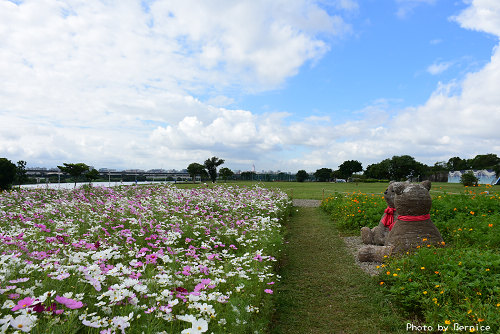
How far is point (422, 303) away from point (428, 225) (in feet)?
7.70

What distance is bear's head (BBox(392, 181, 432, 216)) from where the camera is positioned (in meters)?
5.49

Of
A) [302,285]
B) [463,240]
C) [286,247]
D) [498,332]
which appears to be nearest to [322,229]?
[286,247]

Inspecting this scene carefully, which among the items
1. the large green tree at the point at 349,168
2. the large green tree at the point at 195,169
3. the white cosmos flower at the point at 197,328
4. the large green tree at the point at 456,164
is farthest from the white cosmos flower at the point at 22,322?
the large green tree at the point at 456,164

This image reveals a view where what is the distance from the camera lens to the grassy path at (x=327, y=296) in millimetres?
3697

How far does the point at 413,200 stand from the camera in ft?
18.1

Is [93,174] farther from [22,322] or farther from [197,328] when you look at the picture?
[197,328]

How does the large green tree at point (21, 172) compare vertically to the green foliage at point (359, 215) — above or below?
above

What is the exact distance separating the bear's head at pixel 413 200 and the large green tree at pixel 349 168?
80580 millimetres

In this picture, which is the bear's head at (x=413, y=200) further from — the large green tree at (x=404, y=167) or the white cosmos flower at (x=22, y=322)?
the large green tree at (x=404, y=167)

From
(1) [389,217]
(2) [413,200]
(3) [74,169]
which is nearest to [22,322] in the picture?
(2) [413,200]

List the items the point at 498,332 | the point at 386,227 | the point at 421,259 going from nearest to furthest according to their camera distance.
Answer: the point at 498,332
the point at 421,259
the point at 386,227

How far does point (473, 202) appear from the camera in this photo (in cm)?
821

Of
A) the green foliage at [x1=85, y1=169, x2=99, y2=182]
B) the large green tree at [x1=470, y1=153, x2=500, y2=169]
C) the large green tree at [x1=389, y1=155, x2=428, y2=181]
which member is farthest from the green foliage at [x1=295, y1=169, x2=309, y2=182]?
the green foliage at [x1=85, y1=169, x2=99, y2=182]

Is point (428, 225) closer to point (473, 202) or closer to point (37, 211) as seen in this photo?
point (473, 202)
